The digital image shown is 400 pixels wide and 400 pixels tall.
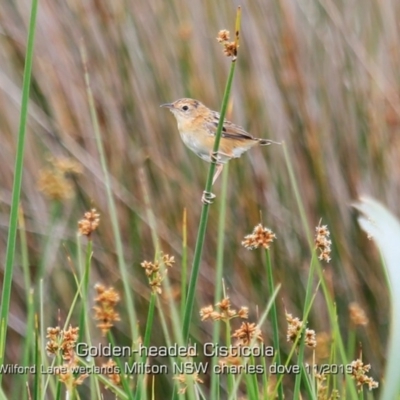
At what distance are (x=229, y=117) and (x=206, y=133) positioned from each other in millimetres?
380

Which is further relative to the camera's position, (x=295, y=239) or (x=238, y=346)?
(x=295, y=239)

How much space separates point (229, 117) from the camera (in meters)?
1.92

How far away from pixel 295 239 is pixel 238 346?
43.8 inches

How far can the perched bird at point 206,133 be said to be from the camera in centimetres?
Answer: 152

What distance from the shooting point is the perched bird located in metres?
1.52

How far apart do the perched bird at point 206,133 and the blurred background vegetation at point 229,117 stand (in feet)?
0.95

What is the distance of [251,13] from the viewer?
1.94 m

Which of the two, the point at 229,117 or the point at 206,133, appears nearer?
the point at 206,133

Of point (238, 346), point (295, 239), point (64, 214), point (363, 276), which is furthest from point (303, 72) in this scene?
point (238, 346)

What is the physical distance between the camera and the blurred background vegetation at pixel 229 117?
195 centimetres

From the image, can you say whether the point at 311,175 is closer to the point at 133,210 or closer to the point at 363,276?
the point at 363,276

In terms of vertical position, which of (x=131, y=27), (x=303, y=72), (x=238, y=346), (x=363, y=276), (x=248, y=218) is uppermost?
(x=131, y=27)

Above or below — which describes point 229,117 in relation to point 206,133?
above

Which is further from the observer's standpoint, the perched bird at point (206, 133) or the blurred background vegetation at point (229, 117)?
the blurred background vegetation at point (229, 117)
